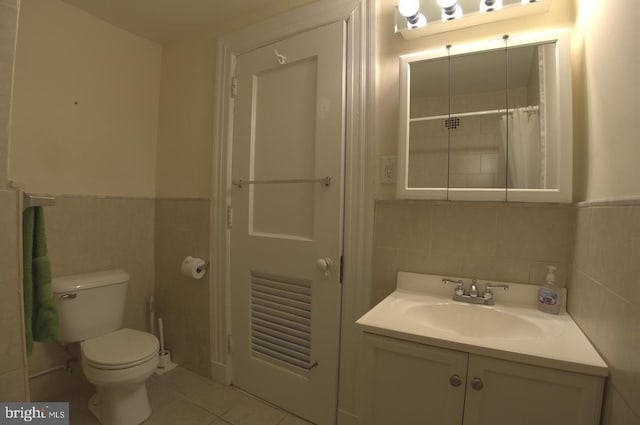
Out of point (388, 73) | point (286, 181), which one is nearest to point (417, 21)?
point (388, 73)

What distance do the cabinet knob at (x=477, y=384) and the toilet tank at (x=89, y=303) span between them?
74.2 inches

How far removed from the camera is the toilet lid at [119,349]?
138 centimetres

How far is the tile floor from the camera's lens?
4.98 feet

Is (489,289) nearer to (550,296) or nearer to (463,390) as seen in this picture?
(550,296)

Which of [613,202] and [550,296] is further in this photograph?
[550,296]

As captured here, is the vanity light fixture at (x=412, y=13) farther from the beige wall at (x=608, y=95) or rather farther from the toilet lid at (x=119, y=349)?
the toilet lid at (x=119, y=349)

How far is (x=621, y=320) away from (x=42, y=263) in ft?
5.14

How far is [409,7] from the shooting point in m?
1.20

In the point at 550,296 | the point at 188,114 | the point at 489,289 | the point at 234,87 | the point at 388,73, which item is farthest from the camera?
the point at 188,114

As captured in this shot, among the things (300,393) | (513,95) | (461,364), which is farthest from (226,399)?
(513,95)

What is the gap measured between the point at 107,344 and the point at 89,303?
0.26 metres

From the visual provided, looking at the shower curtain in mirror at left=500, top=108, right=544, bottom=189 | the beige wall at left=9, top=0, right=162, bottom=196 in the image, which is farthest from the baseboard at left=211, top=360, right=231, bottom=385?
the shower curtain in mirror at left=500, top=108, right=544, bottom=189

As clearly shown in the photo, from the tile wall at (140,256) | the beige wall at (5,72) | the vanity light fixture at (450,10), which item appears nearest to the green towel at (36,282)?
the beige wall at (5,72)

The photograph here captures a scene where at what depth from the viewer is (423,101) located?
4.14 ft
